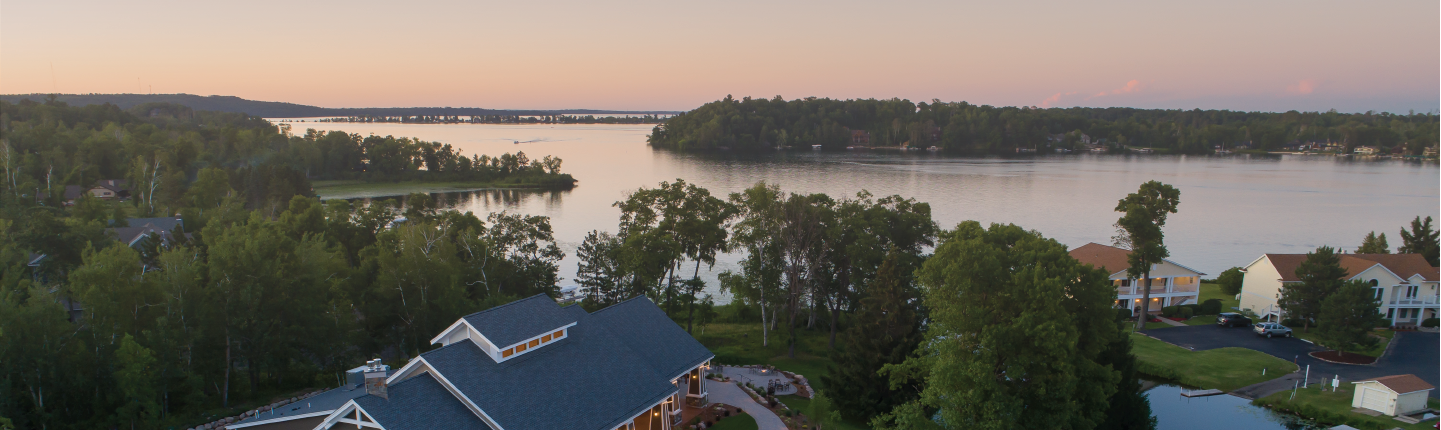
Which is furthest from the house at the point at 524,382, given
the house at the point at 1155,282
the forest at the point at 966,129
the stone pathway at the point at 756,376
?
the forest at the point at 966,129

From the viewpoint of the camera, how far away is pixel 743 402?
25.0 metres

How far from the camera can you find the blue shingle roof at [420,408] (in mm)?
16702

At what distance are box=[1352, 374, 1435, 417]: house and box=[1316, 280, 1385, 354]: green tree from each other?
5.81 meters

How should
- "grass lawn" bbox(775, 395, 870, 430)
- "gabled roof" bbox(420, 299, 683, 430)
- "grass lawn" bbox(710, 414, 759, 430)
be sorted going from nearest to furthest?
"gabled roof" bbox(420, 299, 683, 430) < "grass lawn" bbox(710, 414, 759, 430) < "grass lawn" bbox(775, 395, 870, 430)

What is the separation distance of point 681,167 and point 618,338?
87892 mm

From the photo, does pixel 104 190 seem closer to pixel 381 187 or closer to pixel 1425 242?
pixel 381 187

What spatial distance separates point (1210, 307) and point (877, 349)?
97.0 ft

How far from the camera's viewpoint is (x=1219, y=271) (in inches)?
2125

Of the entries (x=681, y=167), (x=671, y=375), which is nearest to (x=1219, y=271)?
(x=671, y=375)

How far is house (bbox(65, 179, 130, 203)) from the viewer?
70.3 m

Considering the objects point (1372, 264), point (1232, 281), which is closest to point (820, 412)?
point (1372, 264)

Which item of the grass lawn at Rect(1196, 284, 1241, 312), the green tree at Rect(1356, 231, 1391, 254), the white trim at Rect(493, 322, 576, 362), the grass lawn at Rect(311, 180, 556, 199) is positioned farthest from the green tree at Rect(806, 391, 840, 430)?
the grass lawn at Rect(311, 180, 556, 199)

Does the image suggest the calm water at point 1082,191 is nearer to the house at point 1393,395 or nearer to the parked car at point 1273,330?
the parked car at point 1273,330

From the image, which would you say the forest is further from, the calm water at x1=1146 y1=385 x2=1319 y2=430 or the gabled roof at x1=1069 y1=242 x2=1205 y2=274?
the calm water at x1=1146 y1=385 x2=1319 y2=430
